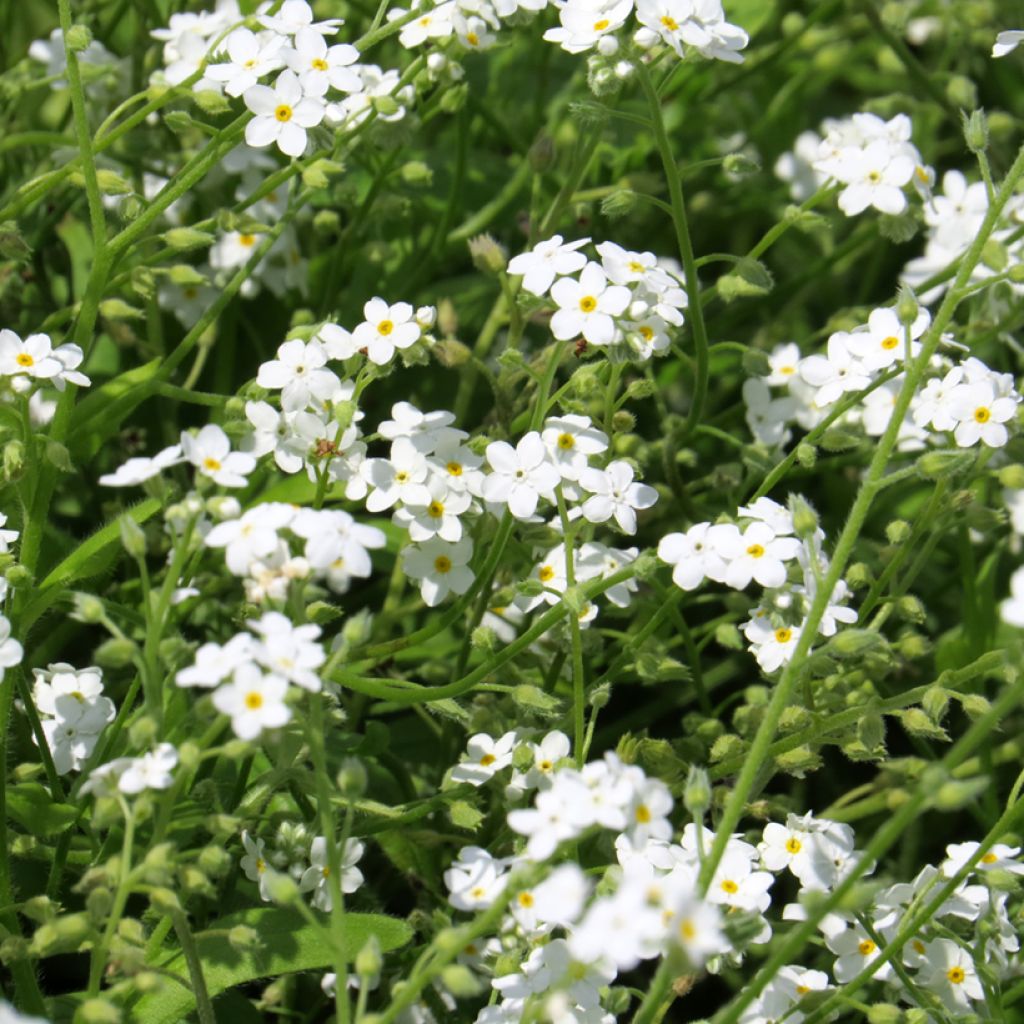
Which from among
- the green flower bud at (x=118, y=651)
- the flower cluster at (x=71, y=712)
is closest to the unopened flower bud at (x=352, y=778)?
the green flower bud at (x=118, y=651)

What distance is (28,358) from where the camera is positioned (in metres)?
2.50

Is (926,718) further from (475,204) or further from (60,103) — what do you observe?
(60,103)

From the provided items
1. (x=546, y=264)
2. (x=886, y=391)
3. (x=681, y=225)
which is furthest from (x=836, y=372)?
(x=546, y=264)

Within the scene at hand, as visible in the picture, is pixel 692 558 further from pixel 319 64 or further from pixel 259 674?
pixel 319 64

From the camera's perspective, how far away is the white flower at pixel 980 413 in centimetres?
264

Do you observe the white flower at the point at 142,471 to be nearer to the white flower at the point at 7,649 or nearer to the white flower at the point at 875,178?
the white flower at the point at 7,649

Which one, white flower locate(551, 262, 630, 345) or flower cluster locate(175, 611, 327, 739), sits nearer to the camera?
flower cluster locate(175, 611, 327, 739)

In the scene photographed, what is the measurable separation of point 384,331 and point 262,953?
104 cm

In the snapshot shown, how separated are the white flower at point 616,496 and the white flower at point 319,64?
2.68 ft

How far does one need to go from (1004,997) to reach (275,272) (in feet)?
7.09

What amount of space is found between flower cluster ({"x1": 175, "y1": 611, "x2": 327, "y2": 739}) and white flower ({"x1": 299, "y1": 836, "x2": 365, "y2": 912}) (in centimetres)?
56

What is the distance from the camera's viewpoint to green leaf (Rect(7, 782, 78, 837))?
2.44m

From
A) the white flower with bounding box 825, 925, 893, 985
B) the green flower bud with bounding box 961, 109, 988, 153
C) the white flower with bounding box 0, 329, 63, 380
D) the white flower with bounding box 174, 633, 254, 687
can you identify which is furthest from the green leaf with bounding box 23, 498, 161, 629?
the green flower bud with bounding box 961, 109, 988, 153

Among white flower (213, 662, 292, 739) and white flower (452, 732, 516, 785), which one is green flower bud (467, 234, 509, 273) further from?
white flower (213, 662, 292, 739)
